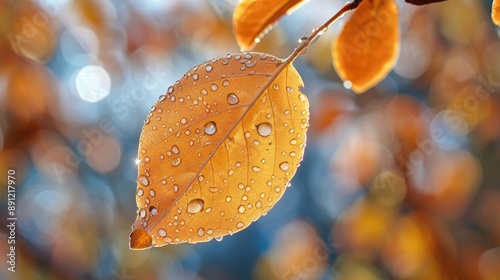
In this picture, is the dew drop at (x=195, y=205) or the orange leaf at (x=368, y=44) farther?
the orange leaf at (x=368, y=44)

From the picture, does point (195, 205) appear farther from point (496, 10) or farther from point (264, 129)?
point (496, 10)

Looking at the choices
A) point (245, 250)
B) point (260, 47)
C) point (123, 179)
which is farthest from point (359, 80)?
point (245, 250)

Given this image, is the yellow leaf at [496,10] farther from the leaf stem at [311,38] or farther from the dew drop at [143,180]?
the dew drop at [143,180]

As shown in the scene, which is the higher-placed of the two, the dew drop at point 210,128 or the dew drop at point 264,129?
the dew drop at point 210,128

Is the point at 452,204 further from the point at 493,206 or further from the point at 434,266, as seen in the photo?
the point at 493,206

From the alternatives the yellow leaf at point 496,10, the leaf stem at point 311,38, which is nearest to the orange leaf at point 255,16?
the leaf stem at point 311,38

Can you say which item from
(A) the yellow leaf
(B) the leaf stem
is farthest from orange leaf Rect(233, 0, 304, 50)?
(A) the yellow leaf

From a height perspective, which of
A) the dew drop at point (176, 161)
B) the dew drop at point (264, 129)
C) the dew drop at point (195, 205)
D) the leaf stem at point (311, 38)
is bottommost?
the dew drop at point (195, 205)
